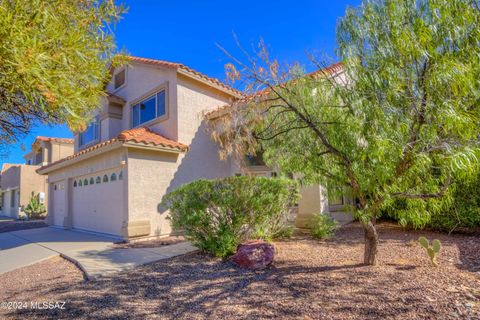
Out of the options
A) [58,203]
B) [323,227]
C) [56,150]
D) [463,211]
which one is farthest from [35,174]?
[463,211]

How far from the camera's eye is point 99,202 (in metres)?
14.0

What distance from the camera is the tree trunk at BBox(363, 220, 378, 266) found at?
6.32 m

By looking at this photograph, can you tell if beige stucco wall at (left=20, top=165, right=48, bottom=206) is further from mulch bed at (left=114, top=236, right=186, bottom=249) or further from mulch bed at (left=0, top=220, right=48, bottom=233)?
mulch bed at (left=114, top=236, right=186, bottom=249)

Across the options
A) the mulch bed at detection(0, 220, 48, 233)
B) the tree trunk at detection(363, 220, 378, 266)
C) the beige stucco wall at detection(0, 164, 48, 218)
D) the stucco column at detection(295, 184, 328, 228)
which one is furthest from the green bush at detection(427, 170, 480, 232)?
the beige stucco wall at detection(0, 164, 48, 218)

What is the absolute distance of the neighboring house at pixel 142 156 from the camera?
39.3ft

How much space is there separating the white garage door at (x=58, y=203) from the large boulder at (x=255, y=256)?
47.5 ft

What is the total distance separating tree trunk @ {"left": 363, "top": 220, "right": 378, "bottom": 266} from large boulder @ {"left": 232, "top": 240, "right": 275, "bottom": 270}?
87.6 inches

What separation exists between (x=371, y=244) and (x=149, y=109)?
1294cm

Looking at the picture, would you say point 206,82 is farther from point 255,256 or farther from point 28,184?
point 28,184

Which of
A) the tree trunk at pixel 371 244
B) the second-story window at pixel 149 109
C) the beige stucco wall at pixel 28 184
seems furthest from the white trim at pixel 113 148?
the beige stucco wall at pixel 28 184

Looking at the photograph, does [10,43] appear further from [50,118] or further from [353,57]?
[353,57]

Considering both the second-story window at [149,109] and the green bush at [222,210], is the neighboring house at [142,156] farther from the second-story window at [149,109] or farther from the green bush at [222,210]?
the green bush at [222,210]

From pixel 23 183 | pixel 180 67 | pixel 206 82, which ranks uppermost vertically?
pixel 180 67

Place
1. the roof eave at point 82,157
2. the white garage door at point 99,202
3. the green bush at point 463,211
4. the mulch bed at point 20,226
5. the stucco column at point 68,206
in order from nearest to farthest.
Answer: the green bush at point 463,211, the roof eave at point 82,157, the white garage door at point 99,202, the stucco column at point 68,206, the mulch bed at point 20,226
